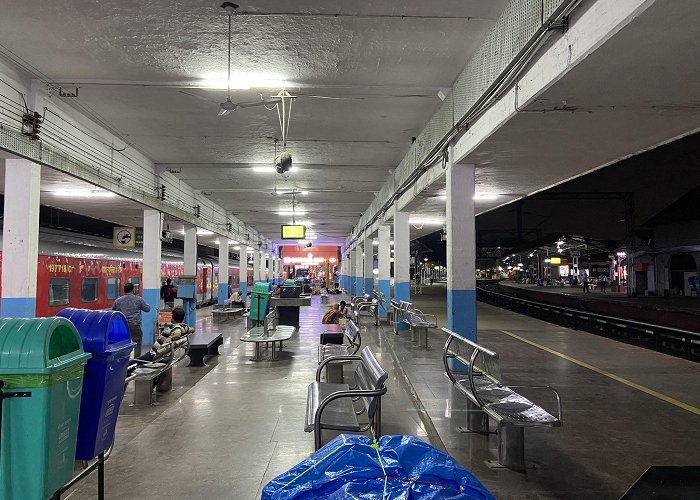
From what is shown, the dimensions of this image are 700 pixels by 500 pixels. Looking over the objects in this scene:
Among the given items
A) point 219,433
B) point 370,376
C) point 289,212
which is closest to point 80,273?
point 219,433

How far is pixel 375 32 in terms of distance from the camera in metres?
5.89

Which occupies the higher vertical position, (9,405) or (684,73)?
(684,73)

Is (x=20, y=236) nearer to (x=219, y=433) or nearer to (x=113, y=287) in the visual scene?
(x=219, y=433)

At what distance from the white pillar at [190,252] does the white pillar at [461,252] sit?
11.3 m

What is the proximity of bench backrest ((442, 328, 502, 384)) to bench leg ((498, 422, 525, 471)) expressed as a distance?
59 cm

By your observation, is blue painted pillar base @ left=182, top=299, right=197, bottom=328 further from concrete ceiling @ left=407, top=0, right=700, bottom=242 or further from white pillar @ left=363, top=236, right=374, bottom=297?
concrete ceiling @ left=407, top=0, right=700, bottom=242

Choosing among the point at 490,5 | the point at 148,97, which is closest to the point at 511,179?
the point at 490,5

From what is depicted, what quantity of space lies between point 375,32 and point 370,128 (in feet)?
13.2

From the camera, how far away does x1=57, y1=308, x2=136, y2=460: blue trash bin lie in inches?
121

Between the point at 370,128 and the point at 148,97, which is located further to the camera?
the point at 370,128

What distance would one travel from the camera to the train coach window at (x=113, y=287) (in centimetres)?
1355

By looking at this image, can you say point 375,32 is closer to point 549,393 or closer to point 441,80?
point 441,80

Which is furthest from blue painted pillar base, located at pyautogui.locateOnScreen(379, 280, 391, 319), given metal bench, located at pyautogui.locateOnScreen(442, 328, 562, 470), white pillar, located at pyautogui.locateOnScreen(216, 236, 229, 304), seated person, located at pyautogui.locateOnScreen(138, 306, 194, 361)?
metal bench, located at pyautogui.locateOnScreen(442, 328, 562, 470)

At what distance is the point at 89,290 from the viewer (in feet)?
40.5
